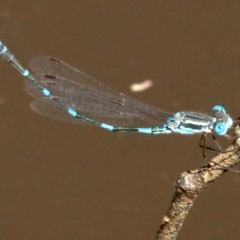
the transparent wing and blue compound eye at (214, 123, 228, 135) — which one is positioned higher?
the transparent wing

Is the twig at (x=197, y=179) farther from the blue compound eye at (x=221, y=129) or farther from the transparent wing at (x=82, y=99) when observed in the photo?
the transparent wing at (x=82, y=99)

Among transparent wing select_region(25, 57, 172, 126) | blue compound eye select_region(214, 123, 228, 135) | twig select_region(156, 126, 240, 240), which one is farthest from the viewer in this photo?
transparent wing select_region(25, 57, 172, 126)

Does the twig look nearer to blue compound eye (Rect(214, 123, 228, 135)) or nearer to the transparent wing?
blue compound eye (Rect(214, 123, 228, 135))

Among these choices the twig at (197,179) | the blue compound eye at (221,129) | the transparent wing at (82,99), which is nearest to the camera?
the twig at (197,179)

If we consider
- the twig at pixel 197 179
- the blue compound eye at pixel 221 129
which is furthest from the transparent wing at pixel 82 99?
the twig at pixel 197 179

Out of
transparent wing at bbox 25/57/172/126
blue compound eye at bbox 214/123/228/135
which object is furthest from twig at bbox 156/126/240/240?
transparent wing at bbox 25/57/172/126

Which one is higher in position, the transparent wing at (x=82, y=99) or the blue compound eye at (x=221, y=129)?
the transparent wing at (x=82, y=99)

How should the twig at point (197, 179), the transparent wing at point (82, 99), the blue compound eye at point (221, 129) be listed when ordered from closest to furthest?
1. the twig at point (197, 179)
2. the blue compound eye at point (221, 129)
3. the transparent wing at point (82, 99)

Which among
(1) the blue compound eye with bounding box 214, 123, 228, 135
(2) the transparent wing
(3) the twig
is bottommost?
(3) the twig

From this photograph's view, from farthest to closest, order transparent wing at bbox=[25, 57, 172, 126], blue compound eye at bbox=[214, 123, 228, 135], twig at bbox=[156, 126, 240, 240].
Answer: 1. transparent wing at bbox=[25, 57, 172, 126]
2. blue compound eye at bbox=[214, 123, 228, 135]
3. twig at bbox=[156, 126, 240, 240]

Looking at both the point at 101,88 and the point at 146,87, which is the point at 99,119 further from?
the point at 146,87


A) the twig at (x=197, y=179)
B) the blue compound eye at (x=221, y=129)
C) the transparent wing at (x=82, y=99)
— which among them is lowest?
the twig at (x=197, y=179)

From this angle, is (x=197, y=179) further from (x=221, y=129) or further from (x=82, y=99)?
(x=82, y=99)
